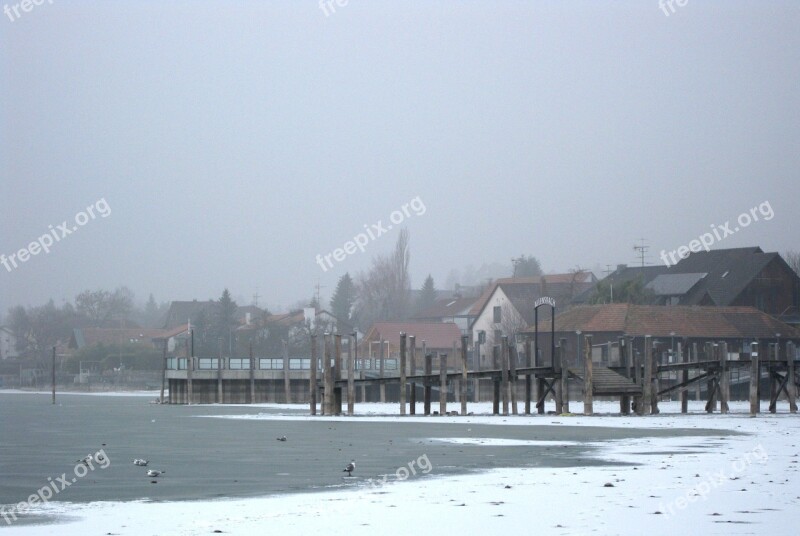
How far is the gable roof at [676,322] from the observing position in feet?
330

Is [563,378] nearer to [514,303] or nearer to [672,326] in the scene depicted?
[672,326]

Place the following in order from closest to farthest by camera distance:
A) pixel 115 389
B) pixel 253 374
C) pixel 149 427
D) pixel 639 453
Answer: pixel 639 453
pixel 149 427
pixel 253 374
pixel 115 389

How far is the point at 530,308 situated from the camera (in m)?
144

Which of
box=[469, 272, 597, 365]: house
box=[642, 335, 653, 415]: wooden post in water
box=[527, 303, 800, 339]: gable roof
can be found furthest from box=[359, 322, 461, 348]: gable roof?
box=[642, 335, 653, 415]: wooden post in water

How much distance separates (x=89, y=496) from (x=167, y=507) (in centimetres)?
239

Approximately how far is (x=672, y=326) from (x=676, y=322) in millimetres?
1115

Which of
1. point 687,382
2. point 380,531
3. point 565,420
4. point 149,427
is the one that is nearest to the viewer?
point 380,531

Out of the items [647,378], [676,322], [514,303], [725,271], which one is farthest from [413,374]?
[514,303]

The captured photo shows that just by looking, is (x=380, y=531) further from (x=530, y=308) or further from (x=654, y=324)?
(x=530, y=308)

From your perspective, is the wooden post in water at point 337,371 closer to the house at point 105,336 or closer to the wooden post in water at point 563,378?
the wooden post in water at point 563,378

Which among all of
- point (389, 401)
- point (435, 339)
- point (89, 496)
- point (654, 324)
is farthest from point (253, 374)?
point (89, 496)

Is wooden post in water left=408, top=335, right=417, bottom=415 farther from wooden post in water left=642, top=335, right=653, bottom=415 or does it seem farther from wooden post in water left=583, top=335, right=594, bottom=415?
wooden post in water left=642, top=335, right=653, bottom=415

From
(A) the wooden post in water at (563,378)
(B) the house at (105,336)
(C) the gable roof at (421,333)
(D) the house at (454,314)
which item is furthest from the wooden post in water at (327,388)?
(B) the house at (105,336)

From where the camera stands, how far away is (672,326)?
101m
